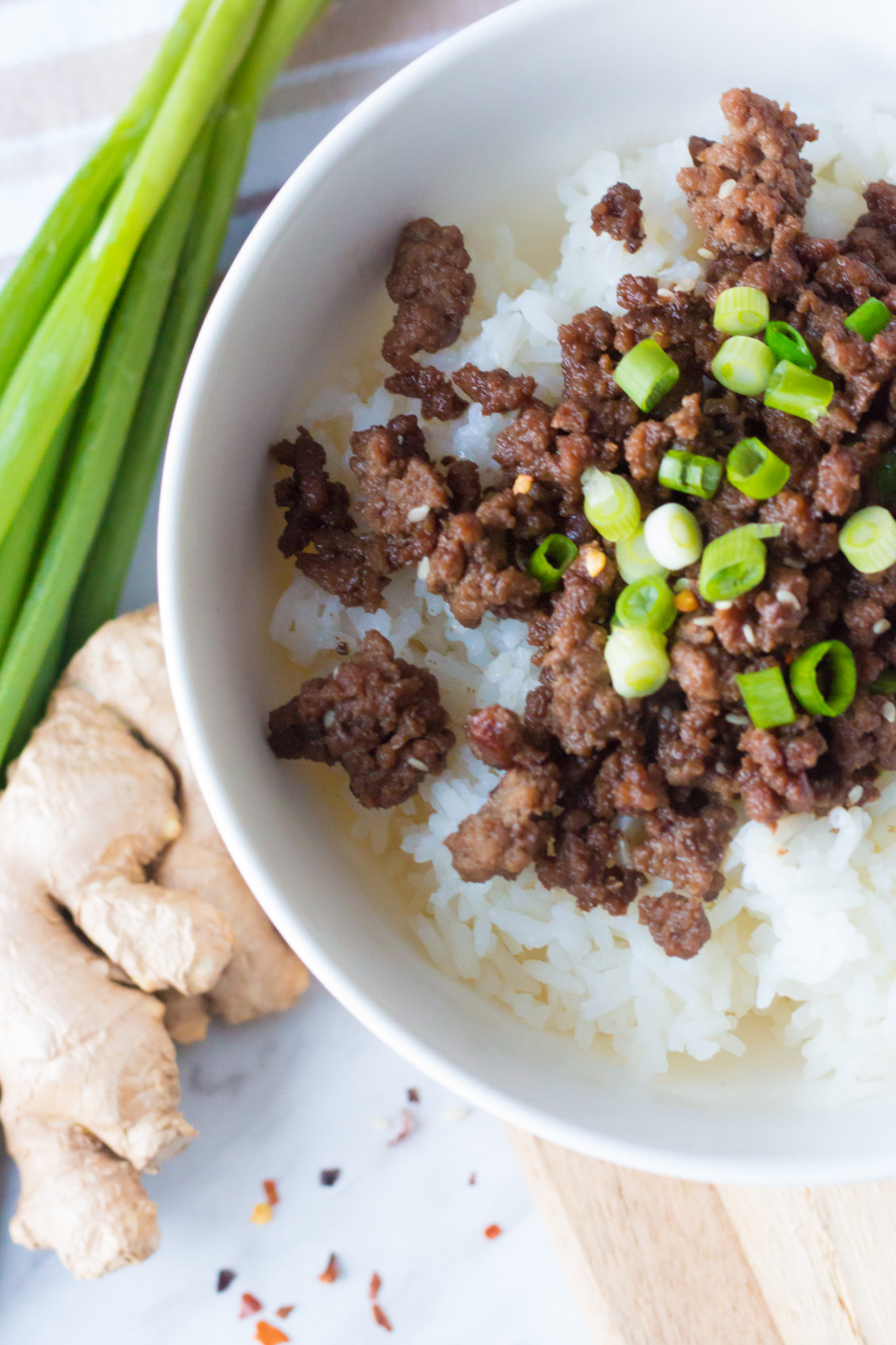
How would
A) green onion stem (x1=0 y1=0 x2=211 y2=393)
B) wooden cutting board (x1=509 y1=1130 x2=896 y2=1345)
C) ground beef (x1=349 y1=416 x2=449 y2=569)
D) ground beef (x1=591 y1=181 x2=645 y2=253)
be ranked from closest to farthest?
ground beef (x1=349 y1=416 x2=449 y2=569) → ground beef (x1=591 y1=181 x2=645 y2=253) → wooden cutting board (x1=509 y1=1130 x2=896 y2=1345) → green onion stem (x1=0 y1=0 x2=211 y2=393)

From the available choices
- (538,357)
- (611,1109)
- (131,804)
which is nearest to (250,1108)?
(131,804)

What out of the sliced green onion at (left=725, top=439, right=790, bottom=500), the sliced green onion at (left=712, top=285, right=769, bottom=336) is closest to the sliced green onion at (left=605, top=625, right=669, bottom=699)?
the sliced green onion at (left=725, top=439, right=790, bottom=500)

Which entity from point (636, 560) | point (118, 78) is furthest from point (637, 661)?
point (118, 78)

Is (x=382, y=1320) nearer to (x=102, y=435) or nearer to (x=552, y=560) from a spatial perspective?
(x=552, y=560)

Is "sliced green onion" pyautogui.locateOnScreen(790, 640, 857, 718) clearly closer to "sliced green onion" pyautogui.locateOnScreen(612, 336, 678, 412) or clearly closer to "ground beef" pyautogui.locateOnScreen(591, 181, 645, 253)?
"sliced green onion" pyautogui.locateOnScreen(612, 336, 678, 412)

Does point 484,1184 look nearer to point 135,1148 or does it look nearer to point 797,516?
point 135,1148

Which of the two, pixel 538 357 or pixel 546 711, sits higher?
pixel 538 357
